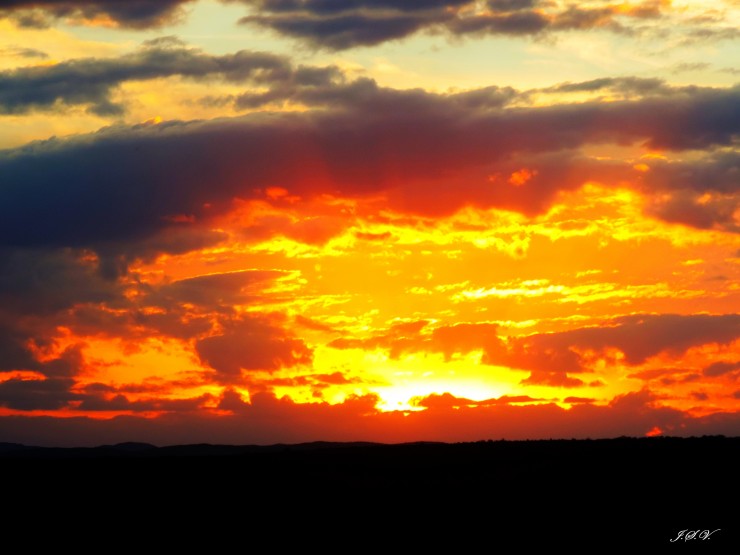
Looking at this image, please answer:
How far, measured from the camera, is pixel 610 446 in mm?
68625

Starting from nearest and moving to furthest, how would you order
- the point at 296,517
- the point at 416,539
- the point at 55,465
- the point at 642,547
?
Result: the point at 642,547, the point at 416,539, the point at 296,517, the point at 55,465

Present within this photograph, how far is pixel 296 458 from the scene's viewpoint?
78188 millimetres

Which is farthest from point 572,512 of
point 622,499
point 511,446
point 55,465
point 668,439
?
point 55,465

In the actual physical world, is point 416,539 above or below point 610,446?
below

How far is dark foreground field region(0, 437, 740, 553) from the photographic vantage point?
49938 millimetres

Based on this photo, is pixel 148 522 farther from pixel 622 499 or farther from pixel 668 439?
pixel 668 439

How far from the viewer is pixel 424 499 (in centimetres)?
5797

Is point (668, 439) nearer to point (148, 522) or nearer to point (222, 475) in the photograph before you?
point (222, 475)

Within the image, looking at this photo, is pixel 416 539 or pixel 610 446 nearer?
pixel 416 539

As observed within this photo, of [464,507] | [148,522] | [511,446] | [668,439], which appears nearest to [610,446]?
[668,439]

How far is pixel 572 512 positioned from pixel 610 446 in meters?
16.8

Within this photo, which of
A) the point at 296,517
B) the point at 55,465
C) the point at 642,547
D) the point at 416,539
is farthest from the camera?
the point at 55,465

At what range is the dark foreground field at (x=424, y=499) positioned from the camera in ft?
164

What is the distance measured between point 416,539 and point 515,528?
4871 mm
